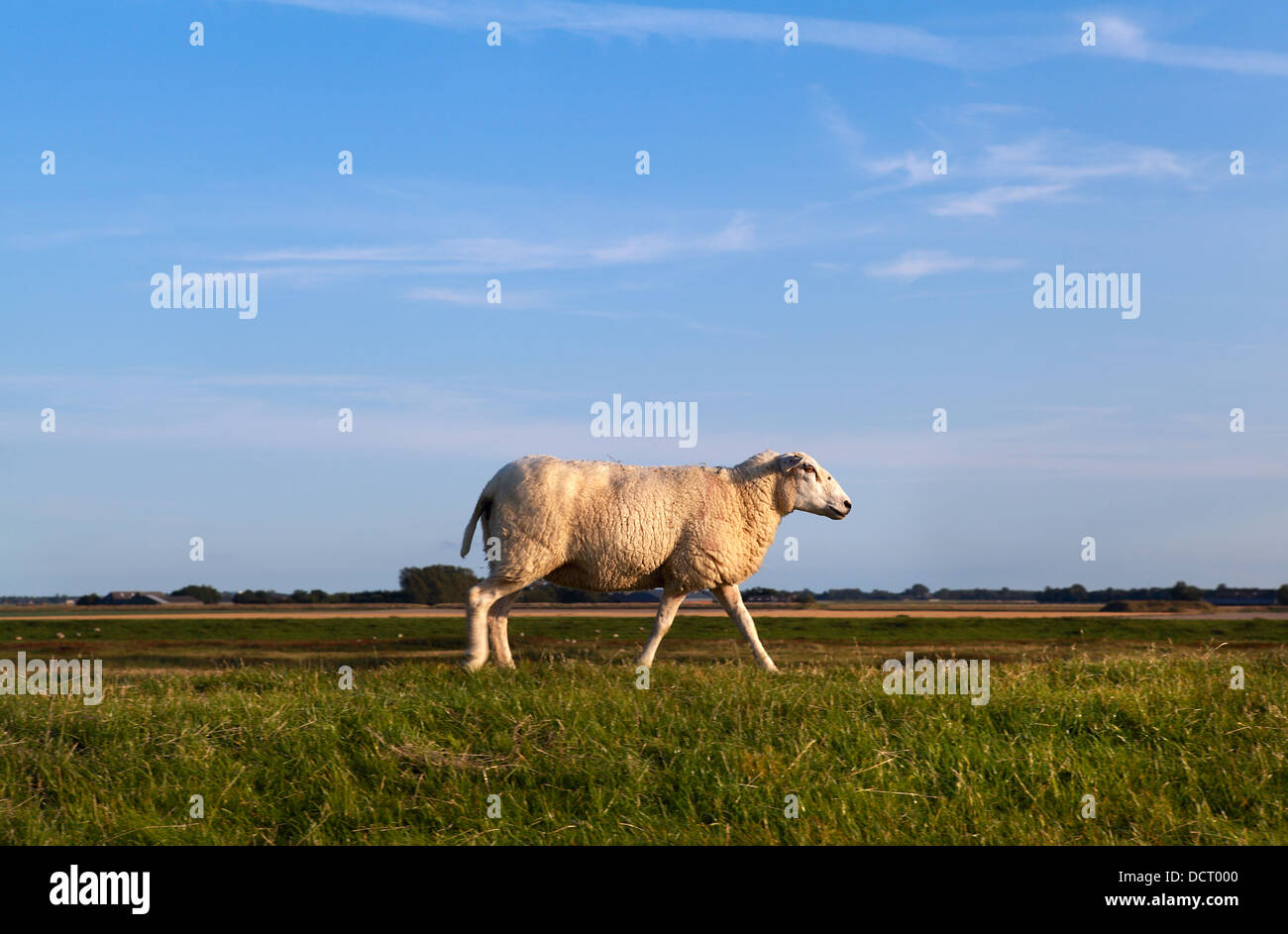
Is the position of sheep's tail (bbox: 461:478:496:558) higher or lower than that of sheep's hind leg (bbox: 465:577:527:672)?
higher

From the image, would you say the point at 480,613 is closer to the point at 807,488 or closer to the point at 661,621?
the point at 661,621

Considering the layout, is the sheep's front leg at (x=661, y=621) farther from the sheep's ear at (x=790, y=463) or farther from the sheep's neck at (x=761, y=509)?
the sheep's ear at (x=790, y=463)

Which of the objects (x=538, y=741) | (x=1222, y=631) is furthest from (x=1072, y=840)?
(x=1222, y=631)

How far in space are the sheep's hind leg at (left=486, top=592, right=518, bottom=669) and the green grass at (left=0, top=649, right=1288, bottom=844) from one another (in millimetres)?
2139

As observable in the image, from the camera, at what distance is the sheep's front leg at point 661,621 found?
12047 mm

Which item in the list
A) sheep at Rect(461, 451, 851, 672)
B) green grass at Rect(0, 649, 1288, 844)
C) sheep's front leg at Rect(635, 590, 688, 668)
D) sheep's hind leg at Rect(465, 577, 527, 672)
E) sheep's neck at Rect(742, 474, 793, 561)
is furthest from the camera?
sheep's neck at Rect(742, 474, 793, 561)

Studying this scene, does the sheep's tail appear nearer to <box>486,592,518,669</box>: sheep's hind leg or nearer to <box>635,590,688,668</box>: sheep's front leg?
<box>486,592,518,669</box>: sheep's hind leg

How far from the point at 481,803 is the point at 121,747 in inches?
128

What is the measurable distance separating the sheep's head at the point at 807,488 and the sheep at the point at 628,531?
15 millimetres

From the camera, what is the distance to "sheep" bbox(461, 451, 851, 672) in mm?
12156

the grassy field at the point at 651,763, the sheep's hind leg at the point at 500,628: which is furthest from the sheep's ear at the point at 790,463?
the sheep's hind leg at the point at 500,628

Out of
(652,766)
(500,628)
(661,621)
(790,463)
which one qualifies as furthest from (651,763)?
(790,463)

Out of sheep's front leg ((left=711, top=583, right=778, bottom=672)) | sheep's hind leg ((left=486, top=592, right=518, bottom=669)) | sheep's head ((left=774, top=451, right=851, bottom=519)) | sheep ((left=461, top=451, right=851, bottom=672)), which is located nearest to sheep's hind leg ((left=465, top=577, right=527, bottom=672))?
sheep ((left=461, top=451, right=851, bottom=672))

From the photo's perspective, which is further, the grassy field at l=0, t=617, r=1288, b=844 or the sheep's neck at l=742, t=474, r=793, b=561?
the sheep's neck at l=742, t=474, r=793, b=561
